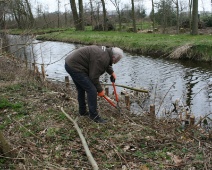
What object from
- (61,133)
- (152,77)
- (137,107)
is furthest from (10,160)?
(152,77)

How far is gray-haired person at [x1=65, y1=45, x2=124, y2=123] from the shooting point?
5070 mm

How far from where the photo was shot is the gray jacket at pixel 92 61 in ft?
16.5

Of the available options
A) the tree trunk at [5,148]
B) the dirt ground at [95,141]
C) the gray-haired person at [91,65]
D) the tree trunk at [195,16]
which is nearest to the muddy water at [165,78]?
the dirt ground at [95,141]

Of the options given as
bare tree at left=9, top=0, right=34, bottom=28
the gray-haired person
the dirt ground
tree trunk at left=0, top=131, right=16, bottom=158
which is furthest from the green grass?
bare tree at left=9, top=0, right=34, bottom=28

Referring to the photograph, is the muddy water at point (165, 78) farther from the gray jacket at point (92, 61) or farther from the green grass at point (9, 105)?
the gray jacket at point (92, 61)

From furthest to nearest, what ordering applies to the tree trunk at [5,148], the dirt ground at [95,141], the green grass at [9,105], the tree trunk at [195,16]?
the tree trunk at [195,16], the green grass at [9,105], the dirt ground at [95,141], the tree trunk at [5,148]

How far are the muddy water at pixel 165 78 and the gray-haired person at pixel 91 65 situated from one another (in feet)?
8.27

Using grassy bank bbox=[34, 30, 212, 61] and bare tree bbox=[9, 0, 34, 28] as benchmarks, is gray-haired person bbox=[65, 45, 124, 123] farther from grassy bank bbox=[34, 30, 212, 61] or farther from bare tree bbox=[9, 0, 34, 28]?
grassy bank bbox=[34, 30, 212, 61]

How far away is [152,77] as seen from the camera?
39.2 ft

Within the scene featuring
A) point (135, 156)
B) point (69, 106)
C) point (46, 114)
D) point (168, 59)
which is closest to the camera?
point (135, 156)

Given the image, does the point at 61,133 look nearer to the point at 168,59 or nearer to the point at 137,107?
the point at 137,107

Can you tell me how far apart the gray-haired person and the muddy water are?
2522 millimetres

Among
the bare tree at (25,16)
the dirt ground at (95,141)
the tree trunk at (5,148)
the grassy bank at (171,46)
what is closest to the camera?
the tree trunk at (5,148)

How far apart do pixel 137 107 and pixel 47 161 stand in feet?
15.7
